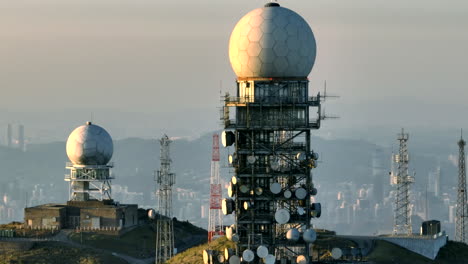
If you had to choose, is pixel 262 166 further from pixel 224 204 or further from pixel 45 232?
pixel 45 232

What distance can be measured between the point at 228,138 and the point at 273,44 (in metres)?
→ 8.43

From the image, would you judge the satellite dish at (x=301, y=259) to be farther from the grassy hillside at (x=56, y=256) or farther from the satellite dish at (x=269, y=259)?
the grassy hillside at (x=56, y=256)

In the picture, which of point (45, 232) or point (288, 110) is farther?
point (45, 232)

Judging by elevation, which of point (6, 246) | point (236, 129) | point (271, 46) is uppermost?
point (271, 46)

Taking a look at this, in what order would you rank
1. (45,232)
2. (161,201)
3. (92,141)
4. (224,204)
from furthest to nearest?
(92,141) < (45,232) < (161,201) < (224,204)

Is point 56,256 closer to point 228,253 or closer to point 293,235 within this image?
point 228,253

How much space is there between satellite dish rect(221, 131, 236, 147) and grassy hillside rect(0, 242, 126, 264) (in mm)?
33937

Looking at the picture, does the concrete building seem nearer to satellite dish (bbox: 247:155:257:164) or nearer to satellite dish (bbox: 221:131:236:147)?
satellite dish (bbox: 221:131:236:147)

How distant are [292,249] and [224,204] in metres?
6.61

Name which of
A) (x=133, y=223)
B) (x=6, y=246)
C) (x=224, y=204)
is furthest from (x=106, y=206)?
(x=224, y=204)

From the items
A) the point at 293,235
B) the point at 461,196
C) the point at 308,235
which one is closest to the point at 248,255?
the point at 293,235

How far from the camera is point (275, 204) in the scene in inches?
4003

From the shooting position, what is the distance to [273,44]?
101m

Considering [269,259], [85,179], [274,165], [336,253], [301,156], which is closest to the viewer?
[269,259]
